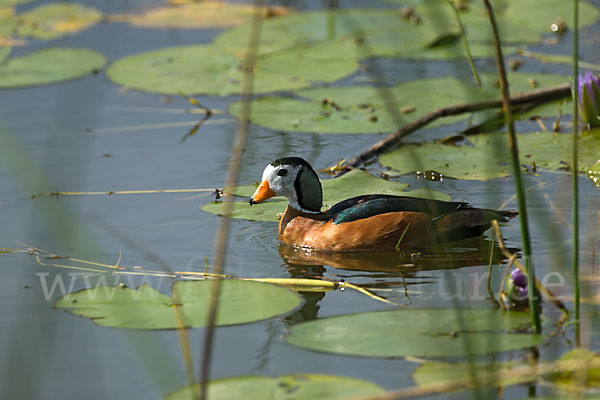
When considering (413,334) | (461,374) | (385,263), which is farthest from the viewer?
(385,263)

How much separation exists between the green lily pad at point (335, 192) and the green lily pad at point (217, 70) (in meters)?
1.77

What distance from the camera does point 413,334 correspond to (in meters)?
3.17

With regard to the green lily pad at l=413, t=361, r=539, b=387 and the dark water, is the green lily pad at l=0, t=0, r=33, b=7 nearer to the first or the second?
the dark water

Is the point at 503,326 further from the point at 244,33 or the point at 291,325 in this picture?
the point at 244,33

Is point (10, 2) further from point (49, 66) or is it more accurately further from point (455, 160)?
point (455, 160)

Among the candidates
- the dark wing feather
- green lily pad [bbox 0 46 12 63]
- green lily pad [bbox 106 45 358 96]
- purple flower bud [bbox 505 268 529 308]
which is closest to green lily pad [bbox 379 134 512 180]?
the dark wing feather

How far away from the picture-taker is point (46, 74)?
760 centimetres

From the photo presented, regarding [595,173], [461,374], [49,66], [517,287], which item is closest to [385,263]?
[517,287]

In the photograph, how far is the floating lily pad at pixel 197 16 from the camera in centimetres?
905

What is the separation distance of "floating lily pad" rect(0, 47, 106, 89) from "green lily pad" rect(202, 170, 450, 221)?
9.66ft

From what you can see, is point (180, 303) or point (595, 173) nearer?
point (180, 303)

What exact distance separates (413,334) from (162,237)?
6.69 ft

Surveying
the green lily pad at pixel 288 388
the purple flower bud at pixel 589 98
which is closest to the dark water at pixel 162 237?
the green lily pad at pixel 288 388

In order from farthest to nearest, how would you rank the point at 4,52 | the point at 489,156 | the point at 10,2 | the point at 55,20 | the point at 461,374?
1. the point at 10,2
2. the point at 55,20
3. the point at 4,52
4. the point at 489,156
5. the point at 461,374
